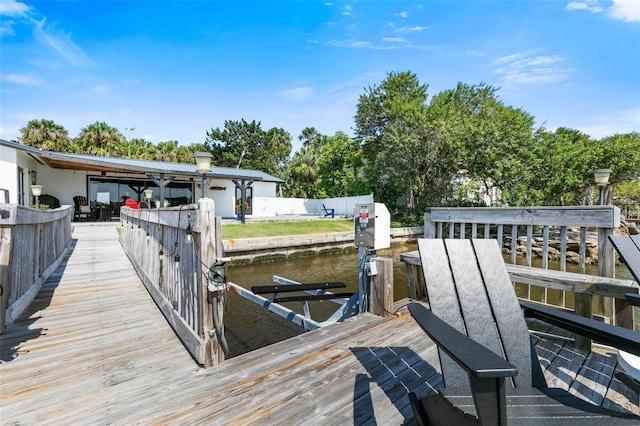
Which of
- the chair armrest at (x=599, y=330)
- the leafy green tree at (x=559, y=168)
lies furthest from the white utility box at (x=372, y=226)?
the leafy green tree at (x=559, y=168)

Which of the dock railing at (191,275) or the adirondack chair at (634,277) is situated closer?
the adirondack chair at (634,277)

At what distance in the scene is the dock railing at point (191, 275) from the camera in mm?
2109

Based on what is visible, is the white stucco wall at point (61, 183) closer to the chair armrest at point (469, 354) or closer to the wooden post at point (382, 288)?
the wooden post at point (382, 288)

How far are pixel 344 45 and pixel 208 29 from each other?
5380 mm

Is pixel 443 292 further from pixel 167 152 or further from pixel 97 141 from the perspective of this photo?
pixel 167 152

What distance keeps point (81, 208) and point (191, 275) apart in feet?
49.2

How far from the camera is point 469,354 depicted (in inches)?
35.6

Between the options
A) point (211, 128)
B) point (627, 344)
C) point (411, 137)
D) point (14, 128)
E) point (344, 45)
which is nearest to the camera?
point (627, 344)

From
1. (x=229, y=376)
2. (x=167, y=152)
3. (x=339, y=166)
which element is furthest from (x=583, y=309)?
(x=167, y=152)

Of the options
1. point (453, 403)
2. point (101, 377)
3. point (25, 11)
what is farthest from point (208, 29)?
point (453, 403)

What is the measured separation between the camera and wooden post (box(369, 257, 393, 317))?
9.78 feet

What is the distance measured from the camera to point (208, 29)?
10656 millimetres

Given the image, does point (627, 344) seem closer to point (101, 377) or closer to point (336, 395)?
point (336, 395)

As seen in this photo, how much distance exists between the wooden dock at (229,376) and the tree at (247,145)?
1314 inches
